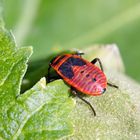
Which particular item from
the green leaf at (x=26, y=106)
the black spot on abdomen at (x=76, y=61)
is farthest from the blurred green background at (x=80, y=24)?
the green leaf at (x=26, y=106)

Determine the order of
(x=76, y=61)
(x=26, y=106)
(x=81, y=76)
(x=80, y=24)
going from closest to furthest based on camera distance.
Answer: (x=26, y=106)
(x=81, y=76)
(x=76, y=61)
(x=80, y=24)

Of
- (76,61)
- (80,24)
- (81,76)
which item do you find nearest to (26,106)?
(81,76)

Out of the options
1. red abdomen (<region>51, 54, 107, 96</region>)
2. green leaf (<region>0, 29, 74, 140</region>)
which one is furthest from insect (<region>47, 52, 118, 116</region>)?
green leaf (<region>0, 29, 74, 140</region>)

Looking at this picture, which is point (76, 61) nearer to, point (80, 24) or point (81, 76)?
point (81, 76)

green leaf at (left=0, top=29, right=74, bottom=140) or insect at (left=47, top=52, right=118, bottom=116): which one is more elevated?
green leaf at (left=0, top=29, right=74, bottom=140)

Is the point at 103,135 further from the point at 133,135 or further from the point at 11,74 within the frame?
the point at 11,74

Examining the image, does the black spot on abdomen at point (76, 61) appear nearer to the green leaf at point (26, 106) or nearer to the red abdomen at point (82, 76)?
the red abdomen at point (82, 76)

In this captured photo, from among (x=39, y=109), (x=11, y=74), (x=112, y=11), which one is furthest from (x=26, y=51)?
(x=112, y=11)

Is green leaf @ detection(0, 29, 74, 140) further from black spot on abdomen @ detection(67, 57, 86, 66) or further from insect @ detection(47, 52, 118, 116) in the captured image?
black spot on abdomen @ detection(67, 57, 86, 66)
